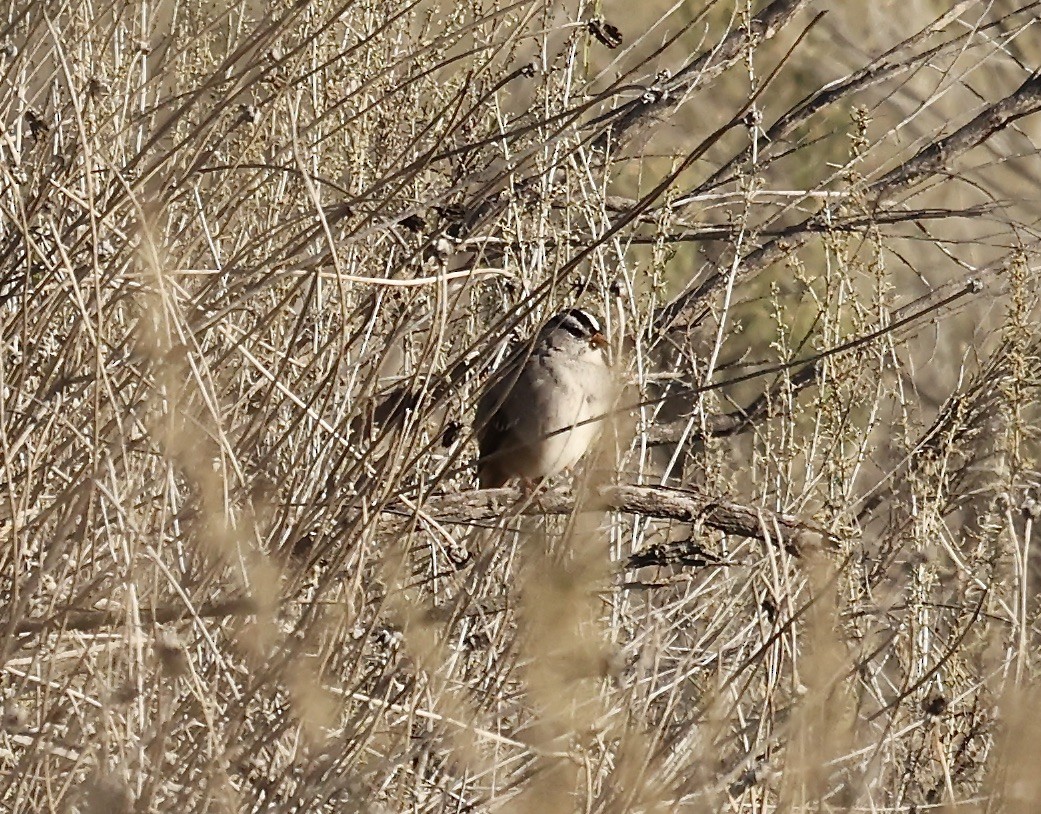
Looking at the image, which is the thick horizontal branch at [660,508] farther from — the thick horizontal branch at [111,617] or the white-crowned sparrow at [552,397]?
the white-crowned sparrow at [552,397]

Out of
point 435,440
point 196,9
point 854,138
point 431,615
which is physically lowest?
point 431,615

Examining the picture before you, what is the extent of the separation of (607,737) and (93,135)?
1.48 metres

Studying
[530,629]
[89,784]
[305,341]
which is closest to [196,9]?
[305,341]

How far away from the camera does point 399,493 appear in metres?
3.01

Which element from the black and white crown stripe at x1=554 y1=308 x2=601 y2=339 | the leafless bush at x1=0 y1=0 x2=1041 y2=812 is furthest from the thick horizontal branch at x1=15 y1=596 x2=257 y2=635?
the black and white crown stripe at x1=554 y1=308 x2=601 y2=339

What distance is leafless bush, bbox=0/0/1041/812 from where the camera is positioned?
2252mm

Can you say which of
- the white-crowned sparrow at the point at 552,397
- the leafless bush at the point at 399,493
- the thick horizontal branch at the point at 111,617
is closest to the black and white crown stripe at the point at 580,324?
the white-crowned sparrow at the point at 552,397

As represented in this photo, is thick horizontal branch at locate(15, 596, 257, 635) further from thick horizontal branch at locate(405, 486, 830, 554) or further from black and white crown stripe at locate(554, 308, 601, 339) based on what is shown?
black and white crown stripe at locate(554, 308, 601, 339)

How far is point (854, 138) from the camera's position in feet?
12.6

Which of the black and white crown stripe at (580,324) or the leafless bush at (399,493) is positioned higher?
the black and white crown stripe at (580,324)

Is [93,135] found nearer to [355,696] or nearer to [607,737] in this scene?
[355,696]

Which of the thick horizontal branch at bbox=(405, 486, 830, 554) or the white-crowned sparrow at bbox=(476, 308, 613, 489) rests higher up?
the white-crowned sparrow at bbox=(476, 308, 613, 489)

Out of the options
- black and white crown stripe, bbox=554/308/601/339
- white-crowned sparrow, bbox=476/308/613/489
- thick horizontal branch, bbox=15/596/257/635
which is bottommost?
thick horizontal branch, bbox=15/596/257/635

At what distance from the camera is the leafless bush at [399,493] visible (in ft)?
7.39
